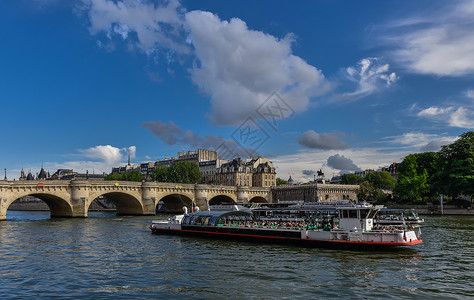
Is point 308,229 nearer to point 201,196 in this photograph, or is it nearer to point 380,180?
point 201,196

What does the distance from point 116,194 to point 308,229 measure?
191 feet

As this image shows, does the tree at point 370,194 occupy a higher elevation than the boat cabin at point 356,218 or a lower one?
higher

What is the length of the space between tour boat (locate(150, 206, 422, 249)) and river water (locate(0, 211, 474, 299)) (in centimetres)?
140

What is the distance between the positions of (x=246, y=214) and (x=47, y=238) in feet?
70.8

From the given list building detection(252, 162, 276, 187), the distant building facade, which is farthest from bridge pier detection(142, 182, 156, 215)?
building detection(252, 162, 276, 187)

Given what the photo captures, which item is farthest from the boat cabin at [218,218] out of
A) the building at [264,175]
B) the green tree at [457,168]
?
A: the building at [264,175]

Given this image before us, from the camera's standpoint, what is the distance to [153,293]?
66.1ft

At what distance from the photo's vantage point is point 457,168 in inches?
3196

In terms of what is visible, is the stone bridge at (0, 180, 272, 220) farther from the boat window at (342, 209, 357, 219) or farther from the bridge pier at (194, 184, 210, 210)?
the boat window at (342, 209, 357, 219)

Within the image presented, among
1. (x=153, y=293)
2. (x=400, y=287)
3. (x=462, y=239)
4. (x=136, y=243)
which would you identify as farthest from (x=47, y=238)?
(x=462, y=239)

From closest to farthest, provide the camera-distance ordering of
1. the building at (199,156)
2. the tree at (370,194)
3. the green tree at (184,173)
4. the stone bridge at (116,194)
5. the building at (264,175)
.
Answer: the stone bridge at (116,194), the tree at (370,194), the green tree at (184,173), the building at (264,175), the building at (199,156)

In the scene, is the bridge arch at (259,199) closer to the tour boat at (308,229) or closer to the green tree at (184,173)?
the green tree at (184,173)

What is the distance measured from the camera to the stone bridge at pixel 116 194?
221 feet

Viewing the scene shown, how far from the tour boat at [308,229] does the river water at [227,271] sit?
1402mm
